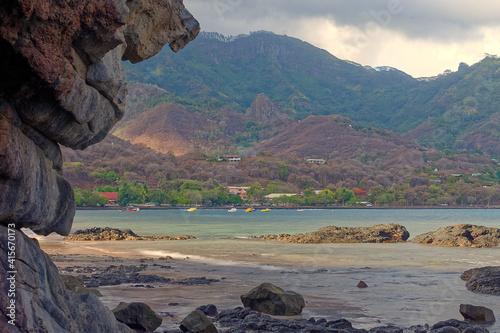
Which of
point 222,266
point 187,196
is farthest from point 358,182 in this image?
point 222,266

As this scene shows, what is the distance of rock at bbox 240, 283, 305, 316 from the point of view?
15.2m

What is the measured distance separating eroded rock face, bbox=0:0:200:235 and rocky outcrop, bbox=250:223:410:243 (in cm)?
3769

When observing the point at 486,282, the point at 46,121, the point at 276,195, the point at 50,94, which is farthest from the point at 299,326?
the point at 276,195

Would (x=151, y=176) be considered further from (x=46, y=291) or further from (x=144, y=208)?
(x=46, y=291)

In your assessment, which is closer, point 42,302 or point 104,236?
point 42,302

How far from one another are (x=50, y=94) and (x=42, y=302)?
2833 mm

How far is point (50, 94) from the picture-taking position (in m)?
7.56

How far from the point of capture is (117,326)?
9359 millimetres

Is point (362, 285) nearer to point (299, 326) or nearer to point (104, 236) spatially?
point (299, 326)

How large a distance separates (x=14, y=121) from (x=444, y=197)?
180m

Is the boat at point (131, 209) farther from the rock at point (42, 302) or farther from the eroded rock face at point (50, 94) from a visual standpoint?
the rock at point (42, 302)

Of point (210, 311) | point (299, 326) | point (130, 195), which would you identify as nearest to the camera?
point (299, 326)

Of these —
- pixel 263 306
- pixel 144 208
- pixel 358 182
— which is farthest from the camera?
pixel 358 182

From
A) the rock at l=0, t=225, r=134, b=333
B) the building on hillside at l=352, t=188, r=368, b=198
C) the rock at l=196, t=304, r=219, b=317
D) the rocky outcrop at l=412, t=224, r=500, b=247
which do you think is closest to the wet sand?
the rock at l=196, t=304, r=219, b=317
